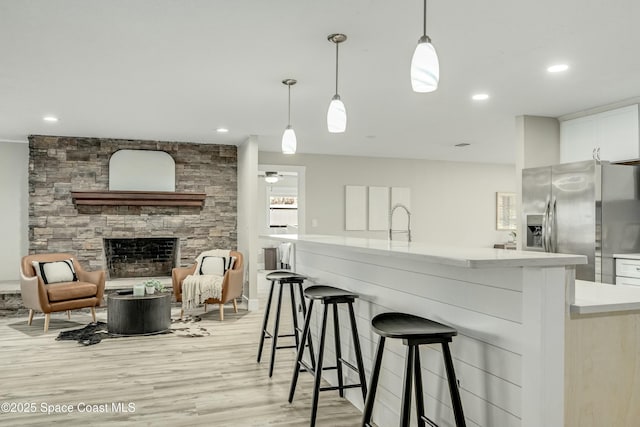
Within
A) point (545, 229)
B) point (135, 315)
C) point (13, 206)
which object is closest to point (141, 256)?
point (13, 206)

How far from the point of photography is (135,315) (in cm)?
511

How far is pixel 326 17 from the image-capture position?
2.78 meters

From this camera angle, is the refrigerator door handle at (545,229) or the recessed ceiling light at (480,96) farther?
the refrigerator door handle at (545,229)

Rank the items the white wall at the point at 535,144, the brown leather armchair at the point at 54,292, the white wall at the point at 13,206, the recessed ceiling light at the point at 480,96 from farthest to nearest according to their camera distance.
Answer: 1. the white wall at the point at 13,206
2. the brown leather armchair at the point at 54,292
3. the white wall at the point at 535,144
4. the recessed ceiling light at the point at 480,96

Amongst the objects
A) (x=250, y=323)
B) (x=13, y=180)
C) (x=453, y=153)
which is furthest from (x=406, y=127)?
(x=13, y=180)

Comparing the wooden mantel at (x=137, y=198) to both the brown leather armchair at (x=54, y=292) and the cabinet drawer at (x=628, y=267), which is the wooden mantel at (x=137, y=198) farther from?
the cabinet drawer at (x=628, y=267)

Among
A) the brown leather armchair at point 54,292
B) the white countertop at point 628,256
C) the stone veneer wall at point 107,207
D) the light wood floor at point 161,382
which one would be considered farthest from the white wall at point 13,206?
the white countertop at point 628,256

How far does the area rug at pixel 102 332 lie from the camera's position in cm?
498

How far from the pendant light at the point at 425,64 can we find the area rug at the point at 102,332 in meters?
3.88

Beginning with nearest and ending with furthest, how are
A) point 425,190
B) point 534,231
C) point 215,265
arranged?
point 534,231 → point 215,265 → point 425,190

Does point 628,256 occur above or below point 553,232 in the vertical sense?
below

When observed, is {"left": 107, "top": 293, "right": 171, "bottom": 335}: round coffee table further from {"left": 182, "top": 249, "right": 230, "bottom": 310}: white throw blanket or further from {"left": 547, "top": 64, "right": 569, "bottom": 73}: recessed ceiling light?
{"left": 547, "top": 64, "right": 569, "bottom": 73}: recessed ceiling light

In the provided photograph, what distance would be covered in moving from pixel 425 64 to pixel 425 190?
680 cm

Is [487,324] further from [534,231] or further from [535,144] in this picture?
[535,144]
